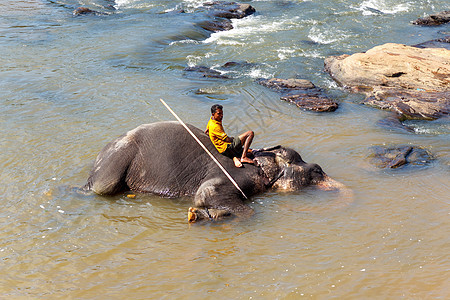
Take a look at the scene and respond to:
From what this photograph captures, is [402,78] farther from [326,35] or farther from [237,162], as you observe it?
[237,162]

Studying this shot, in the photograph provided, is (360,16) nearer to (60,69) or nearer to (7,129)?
(60,69)

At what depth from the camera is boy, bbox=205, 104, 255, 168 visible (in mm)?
7027

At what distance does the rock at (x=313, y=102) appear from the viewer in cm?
1098

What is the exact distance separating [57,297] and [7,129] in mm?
5429

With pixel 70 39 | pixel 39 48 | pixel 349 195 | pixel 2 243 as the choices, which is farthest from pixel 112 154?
pixel 70 39

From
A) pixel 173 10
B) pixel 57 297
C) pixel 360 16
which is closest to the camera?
pixel 57 297

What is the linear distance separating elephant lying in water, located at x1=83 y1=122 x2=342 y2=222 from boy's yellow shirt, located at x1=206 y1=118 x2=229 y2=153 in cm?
10

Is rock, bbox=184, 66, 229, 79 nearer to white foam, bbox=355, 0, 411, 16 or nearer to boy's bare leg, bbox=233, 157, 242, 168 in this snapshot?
boy's bare leg, bbox=233, 157, 242, 168

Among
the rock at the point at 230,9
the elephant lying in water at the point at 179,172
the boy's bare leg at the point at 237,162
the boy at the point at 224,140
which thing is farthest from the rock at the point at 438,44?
the boy's bare leg at the point at 237,162

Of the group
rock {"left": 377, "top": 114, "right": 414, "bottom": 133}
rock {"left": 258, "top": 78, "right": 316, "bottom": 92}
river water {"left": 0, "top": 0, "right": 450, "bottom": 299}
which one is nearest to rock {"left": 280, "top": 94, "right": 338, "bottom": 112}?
river water {"left": 0, "top": 0, "right": 450, "bottom": 299}

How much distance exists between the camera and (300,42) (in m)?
17.3

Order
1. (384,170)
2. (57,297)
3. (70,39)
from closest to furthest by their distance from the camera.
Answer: (57,297)
(384,170)
(70,39)

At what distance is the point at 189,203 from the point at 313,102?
5447mm

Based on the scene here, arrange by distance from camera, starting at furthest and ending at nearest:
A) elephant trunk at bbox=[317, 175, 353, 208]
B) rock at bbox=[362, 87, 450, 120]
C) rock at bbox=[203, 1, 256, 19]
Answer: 1. rock at bbox=[203, 1, 256, 19]
2. rock at bbox=[362, 87, 450, 120]
3. elephant trunk at bbox=[317, 175, 353, 208]
